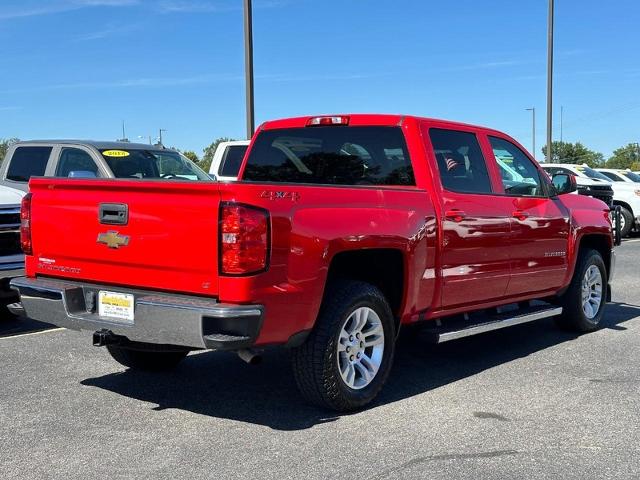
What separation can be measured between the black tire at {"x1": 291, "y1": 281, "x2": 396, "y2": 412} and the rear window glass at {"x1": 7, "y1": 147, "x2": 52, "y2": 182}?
5959mm

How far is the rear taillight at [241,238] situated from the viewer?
405 centimetres

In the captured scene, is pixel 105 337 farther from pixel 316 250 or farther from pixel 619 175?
pixel 619 175

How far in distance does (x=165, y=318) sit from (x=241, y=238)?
614 mm

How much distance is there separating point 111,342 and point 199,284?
77 cm

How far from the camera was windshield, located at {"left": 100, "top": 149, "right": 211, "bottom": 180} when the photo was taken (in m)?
9.36

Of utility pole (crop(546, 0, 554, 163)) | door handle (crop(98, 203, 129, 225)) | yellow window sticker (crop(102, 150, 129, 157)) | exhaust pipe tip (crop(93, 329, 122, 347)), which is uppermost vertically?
utility pole (crop(546, 0, 554, 163))

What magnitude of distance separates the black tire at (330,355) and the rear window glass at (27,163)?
5959 mm

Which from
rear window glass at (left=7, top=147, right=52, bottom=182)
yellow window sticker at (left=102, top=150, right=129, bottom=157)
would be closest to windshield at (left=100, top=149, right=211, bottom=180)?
yellow window sticker at (left=102, top=150, right=129, bottom=157)

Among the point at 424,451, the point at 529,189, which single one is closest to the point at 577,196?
the point at 529,189

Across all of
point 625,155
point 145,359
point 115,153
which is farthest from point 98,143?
point 625,155

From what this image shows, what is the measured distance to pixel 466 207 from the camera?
5.64m

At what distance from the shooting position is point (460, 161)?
5.90 m

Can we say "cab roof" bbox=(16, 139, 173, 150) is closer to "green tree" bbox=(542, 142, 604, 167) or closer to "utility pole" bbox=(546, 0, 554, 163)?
"utility pole" bbox=(546, 0, 554, 163)

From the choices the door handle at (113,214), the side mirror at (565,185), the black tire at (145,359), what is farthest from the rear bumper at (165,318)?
the side mirror at (565,185)
